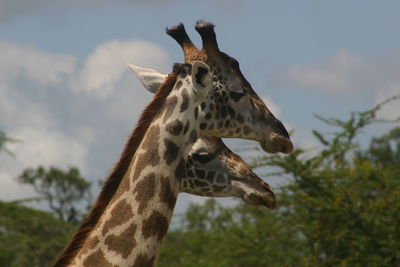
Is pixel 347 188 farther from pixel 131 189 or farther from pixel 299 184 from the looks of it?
pixel 131 189

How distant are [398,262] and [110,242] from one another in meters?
12.7

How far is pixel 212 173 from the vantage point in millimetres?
7590

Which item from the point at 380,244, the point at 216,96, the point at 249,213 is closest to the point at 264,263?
the point at 249,213

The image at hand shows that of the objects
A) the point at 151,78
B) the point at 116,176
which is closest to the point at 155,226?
the point at 116,176

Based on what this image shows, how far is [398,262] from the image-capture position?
1830cm

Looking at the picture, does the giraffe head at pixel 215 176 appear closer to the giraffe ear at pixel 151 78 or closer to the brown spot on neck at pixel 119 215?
the giraffe ear at pixel 151 78

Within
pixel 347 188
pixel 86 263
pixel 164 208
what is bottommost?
pixel 86 263

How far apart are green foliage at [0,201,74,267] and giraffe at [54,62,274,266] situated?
1599 centimetres

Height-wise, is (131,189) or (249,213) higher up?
(249,213)

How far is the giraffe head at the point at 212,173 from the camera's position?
7477mm

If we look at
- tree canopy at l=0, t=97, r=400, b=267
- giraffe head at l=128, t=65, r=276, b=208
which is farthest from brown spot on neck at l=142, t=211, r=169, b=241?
tree canopy at l=0, t=97, r=400, b=267

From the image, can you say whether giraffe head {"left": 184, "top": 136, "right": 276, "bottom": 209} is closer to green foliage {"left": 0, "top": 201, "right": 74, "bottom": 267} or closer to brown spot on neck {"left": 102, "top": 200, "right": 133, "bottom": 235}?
brown spot on neck {"left": 102, "top": 200, "right": 133, "bottom": 235}

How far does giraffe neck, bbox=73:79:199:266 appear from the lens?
6.45 m

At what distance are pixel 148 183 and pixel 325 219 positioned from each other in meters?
12.9
